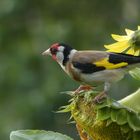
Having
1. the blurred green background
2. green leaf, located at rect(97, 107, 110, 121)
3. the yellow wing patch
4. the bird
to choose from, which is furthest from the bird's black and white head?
the blurred green background

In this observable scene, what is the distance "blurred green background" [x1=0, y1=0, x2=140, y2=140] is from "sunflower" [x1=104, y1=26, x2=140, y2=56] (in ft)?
7.55

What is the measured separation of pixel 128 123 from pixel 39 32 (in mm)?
3765

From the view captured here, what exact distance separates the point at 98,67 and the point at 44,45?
3.23 metres

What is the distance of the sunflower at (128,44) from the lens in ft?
6.99

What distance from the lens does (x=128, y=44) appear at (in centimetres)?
217

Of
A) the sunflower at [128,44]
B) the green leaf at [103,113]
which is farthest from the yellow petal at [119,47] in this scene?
the green leaf at [103,113]

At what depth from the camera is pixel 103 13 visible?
6.27 m

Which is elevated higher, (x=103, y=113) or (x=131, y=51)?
(x=131, y=51)

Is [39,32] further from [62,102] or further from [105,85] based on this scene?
[105,85]

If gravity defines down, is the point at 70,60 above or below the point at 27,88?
above

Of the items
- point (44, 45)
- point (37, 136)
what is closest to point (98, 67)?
point (37, 136)

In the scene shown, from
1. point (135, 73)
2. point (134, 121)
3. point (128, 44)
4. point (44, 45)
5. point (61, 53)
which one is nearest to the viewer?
point (134, 121)

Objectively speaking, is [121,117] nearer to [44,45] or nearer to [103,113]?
[103,113]

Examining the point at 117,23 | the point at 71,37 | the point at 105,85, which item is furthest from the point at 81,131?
the point at 117,23
